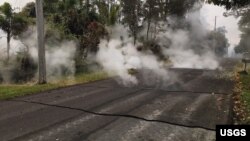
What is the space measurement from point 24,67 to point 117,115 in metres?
12.5

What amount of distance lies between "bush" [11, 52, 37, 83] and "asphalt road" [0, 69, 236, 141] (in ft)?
23.1

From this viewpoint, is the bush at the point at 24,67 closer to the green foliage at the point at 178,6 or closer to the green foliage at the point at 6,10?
the green foliage at the point at 6,10

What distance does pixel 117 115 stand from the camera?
822cm

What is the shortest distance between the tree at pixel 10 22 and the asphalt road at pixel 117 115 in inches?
401

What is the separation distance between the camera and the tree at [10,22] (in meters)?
20.7

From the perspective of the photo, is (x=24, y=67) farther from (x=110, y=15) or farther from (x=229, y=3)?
(x=229, y=3)

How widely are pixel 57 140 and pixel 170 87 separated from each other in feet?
26.2

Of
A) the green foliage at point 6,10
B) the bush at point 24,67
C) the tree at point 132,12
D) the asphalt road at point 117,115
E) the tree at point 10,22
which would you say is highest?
the tree at point 132,12

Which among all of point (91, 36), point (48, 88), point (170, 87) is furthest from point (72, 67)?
point (170, 87)

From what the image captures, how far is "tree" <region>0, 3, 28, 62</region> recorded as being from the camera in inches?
816

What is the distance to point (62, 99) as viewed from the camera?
1058 cm


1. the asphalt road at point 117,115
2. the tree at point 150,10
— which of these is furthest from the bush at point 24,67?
the tree at point 150,10

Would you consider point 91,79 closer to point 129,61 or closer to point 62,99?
point 62,99

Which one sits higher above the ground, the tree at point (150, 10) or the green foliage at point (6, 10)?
the tree at point (150, 10)
